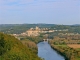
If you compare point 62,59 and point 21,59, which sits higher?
point 21,59

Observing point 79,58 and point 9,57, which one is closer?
point 9,57

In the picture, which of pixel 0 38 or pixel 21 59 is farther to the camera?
pixel 0 38

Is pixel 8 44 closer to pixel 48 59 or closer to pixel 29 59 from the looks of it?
pixel 29 59

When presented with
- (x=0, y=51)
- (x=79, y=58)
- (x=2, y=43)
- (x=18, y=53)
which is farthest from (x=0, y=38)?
(x=79, y=58)

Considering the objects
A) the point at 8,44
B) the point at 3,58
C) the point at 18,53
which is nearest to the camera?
the point at 3,58

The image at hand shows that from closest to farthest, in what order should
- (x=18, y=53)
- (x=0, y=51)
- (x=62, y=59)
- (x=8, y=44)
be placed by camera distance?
(x=18, y=53) → (x=0, y=51) → (x=8, y=44) → (x=62, y=59)

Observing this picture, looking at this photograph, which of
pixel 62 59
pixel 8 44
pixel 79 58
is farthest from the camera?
pixel 62 59

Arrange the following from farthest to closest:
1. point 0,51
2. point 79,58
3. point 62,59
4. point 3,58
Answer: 1. point 62,59
2. point 79,58
3. point 0,51
4. point 3,58

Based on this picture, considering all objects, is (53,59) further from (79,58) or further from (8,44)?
(8,44)

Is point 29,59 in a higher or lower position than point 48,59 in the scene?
higher

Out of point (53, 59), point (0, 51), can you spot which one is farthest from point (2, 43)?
point (53, 59)
